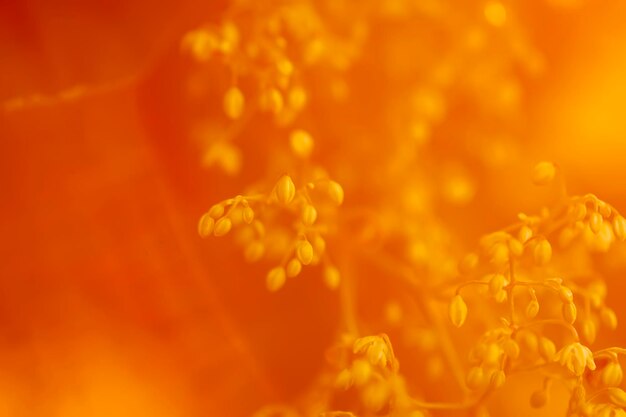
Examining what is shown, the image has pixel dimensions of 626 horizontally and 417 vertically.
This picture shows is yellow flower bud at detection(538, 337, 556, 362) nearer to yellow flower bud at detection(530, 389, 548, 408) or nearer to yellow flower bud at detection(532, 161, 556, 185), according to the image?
yellow flower bud at detection(530, 389, 548, 408)

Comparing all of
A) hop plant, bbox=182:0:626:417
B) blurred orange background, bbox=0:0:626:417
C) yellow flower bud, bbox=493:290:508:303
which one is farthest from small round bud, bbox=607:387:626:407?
blurred orange background, bbox=0:0:626:417

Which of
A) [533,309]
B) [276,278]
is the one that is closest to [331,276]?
[276,278]

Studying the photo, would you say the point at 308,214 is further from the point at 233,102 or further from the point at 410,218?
the point at 410,218

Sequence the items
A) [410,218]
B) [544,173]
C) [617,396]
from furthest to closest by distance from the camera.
A: 1. [410,218]
2. [544,173]
3. [617,396]

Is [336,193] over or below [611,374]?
over

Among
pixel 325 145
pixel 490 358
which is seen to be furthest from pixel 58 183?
pixel 490 358

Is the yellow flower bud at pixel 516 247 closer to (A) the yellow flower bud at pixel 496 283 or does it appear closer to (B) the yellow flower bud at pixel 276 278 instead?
(A) the yellow flower bud at pixel 496 283

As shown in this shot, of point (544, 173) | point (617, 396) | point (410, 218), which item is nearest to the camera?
point (617, 396)

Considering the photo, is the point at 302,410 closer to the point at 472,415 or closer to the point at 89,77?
the point at 472,415
